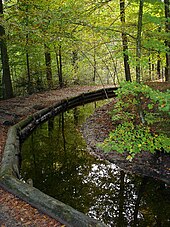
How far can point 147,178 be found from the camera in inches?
287

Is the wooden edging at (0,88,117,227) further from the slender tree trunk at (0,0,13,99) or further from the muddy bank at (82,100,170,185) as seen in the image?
the slender tree trunk at (0,0,13,99)

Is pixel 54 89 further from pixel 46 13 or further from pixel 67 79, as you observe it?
pixel 46 13

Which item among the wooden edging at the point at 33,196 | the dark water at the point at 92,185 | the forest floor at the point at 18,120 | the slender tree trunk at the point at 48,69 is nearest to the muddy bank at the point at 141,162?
the forest floor at the point at 18,120

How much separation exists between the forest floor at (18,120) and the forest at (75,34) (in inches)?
65.1

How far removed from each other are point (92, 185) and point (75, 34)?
856 centimetres

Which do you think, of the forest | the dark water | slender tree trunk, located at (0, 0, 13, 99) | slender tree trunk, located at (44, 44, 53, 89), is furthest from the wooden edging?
slender tree trunk, located at (44, 44, 53, 89)

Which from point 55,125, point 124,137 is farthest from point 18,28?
point 124,137

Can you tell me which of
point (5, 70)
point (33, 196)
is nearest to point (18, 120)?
point (5, 70)

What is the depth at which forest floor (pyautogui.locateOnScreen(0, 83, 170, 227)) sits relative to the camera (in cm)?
441

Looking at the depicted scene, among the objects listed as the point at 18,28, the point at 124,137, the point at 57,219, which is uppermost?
the point at 18,28

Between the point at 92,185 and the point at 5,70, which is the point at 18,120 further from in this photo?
the point at 92,185

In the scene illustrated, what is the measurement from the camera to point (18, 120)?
431 inches

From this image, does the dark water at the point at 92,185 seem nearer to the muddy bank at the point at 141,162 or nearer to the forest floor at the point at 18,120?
the muddy bank at the point at 141,162

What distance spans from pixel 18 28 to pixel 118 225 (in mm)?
8247
